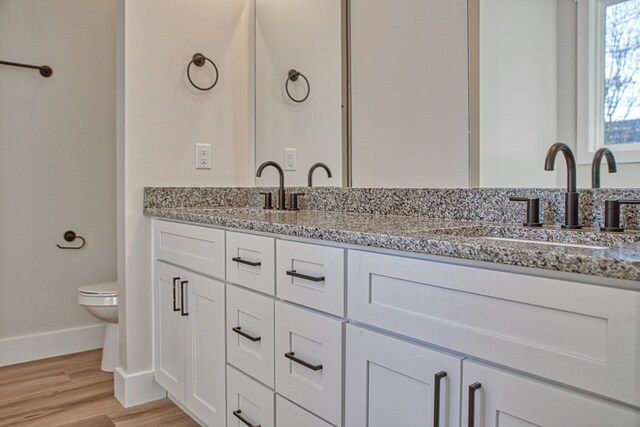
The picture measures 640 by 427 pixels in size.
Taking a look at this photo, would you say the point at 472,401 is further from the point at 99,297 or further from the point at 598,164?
the point at 99,297

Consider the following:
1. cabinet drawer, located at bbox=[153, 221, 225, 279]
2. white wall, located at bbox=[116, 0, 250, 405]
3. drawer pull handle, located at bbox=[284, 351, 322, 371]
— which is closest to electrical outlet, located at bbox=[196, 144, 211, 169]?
white wall, located at bbox=[116, 0, 250, 405]

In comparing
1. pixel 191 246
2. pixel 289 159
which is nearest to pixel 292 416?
pixel 191 246

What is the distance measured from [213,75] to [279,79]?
32cm

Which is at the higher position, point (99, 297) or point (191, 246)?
point (191, 246)

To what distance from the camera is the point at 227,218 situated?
1594mm

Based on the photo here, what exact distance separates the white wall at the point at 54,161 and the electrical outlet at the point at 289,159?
1.23 meters

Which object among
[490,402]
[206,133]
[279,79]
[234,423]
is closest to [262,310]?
[234,423]

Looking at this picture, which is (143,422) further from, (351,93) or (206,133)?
(351,93)

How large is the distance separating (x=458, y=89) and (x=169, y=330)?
4.83ft

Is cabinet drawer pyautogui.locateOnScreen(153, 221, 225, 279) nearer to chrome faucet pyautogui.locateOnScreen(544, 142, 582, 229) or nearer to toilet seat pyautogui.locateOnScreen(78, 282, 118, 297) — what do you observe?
toilet seat pyautogui.locateOnScreen(78, 282, 118, 297)

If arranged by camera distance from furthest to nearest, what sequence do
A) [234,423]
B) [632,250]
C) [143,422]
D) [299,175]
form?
[299,175], [143,422], [234,423], [632,250]

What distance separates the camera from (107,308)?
239cm

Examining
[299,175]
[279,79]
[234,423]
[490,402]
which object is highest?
[279,79]

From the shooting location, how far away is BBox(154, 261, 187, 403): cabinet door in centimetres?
191
